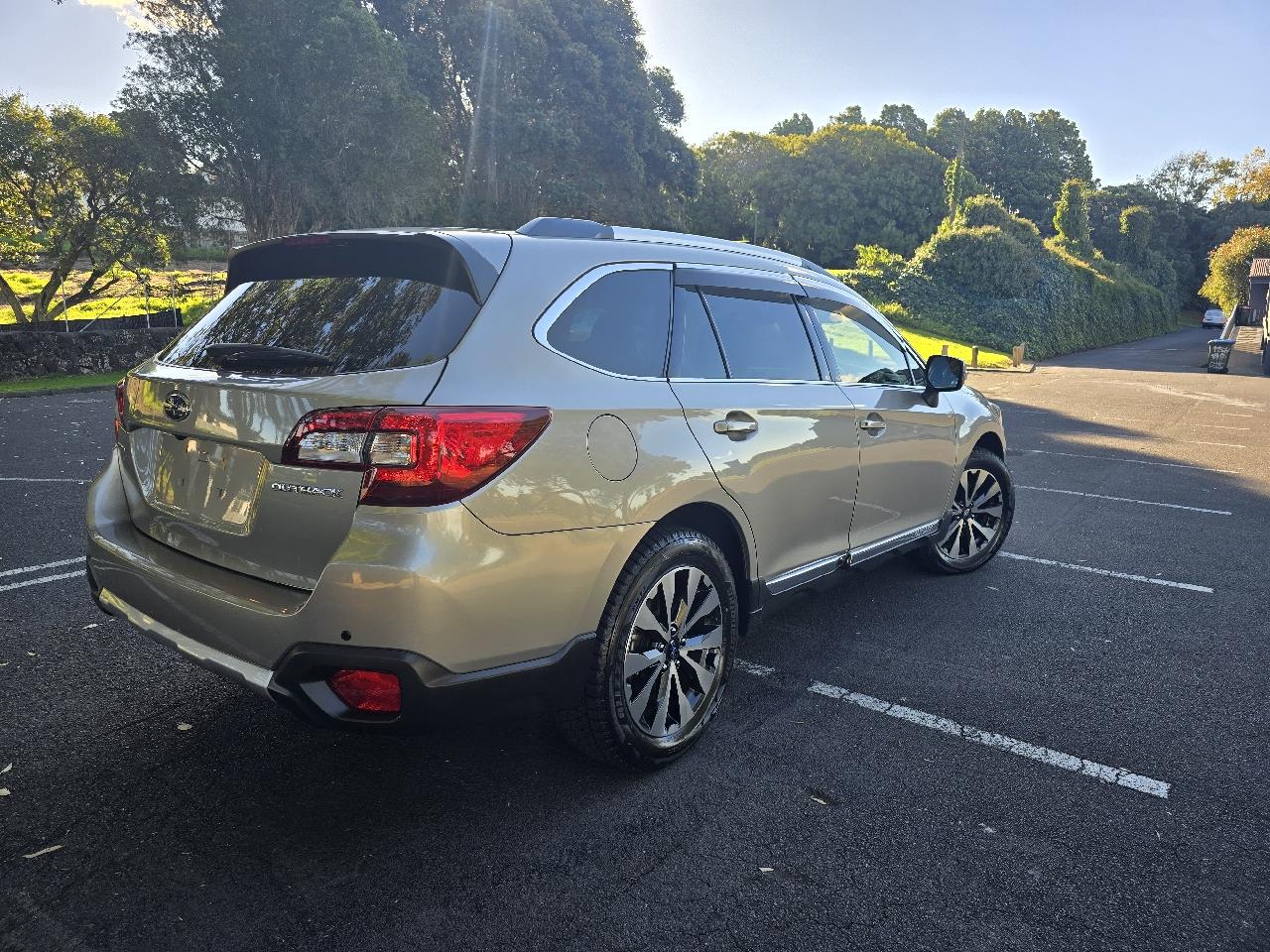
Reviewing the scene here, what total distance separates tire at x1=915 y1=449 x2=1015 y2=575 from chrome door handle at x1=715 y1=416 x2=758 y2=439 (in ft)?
7.50

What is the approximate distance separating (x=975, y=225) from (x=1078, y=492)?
Result: 32.5 metres

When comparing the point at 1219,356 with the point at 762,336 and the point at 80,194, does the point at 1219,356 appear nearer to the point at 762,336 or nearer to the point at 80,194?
the point at 762,336

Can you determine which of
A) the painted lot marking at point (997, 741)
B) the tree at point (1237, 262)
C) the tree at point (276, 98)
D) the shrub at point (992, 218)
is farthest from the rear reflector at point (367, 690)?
the tree at point (1237, 262)

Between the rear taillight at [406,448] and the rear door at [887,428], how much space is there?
2103mm

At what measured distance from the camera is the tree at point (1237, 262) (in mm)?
56812

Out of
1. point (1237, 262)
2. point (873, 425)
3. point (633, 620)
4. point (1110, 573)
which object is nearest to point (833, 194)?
point (1237, 262)

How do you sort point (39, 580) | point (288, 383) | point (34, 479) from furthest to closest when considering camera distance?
point (34, 479) → point (39, 580) → point (288, 383)

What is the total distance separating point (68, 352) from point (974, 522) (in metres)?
18.3

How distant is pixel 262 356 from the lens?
262cm

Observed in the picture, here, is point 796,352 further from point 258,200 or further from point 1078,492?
point 258,200

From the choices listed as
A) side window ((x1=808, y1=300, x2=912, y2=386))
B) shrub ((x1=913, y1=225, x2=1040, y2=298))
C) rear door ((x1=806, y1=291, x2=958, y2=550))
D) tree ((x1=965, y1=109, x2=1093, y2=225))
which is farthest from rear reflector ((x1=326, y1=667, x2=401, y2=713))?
tree ((x1=965, y1=109, x2=1093, y2=225))

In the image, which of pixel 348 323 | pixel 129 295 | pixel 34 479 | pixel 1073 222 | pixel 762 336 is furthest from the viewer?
pixel 1073 222

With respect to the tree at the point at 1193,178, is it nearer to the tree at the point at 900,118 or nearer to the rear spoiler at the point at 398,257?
the tree at the point at 900,118

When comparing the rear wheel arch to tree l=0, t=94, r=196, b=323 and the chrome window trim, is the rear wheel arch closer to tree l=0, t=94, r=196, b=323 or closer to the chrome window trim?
the chrome window trim
